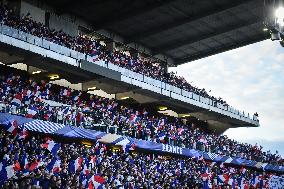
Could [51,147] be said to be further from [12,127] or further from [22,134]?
[12,127]

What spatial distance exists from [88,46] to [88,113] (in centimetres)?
776

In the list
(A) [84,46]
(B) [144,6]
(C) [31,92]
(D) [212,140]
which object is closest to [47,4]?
(A) [84,46]

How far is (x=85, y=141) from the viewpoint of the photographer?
30.2 metres

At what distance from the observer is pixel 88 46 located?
34.8 m

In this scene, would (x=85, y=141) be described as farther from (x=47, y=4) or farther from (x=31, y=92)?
(x=47, y=4)

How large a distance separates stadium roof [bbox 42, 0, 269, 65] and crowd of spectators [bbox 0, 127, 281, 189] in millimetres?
13053

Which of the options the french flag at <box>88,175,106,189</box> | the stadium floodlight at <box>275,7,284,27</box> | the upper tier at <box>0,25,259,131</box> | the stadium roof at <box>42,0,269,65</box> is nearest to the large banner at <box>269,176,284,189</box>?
the upper tier at <box>0,25,259,131</box>

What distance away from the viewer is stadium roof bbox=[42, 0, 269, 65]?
120 feet

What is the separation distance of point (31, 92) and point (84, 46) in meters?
7.75

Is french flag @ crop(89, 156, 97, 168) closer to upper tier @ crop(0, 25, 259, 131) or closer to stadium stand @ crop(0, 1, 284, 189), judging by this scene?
stadium stand @ crop(0, 1, 284, 189)

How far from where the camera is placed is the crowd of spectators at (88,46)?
29.0 metres

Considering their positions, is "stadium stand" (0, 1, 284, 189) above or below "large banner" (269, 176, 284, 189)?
above

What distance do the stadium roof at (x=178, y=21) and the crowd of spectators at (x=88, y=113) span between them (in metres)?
7.72

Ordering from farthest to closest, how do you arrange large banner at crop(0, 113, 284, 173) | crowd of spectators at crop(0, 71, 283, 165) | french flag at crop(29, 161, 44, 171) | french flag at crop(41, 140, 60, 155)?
crowd of spectators at crop(0, 71, 283, 165) → large banner at crop(0, 113, 284, 173) → french flag at crop(41, 140, 60, 155) → french flag at crop(29, 161, 44, 171)
